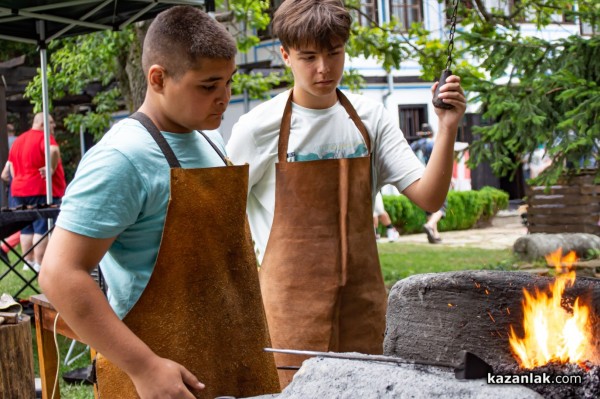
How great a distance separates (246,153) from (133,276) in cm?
99

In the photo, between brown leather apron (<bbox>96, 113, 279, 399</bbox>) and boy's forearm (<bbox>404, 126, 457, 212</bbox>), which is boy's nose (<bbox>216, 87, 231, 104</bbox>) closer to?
brown leather apron (<bbox>96, 113, 279, 399</bbox>)

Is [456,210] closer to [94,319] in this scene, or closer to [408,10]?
[408,10]

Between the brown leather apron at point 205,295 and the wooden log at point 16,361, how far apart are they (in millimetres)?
2113

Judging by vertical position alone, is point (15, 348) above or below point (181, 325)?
below

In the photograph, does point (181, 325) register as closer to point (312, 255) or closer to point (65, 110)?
point (312, 255)

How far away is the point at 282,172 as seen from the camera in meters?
2.80

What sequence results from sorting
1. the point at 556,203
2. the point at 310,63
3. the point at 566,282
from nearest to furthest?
1. the point at 566,282
2. the point at 310,63
3. the point at 556,203

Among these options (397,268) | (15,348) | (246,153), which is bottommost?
(397,268)

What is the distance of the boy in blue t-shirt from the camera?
180cm

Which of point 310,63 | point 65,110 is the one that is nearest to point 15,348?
point 310,63

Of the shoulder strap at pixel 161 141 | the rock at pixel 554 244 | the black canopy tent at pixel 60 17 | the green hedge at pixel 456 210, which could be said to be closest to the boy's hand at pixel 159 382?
the shoulder strap at pixel 161 141

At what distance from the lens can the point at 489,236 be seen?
1633cm

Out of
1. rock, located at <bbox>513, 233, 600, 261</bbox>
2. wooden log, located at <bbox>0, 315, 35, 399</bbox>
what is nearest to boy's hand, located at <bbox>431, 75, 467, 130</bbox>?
wooden log, located at <bbox>0, 315, 35, 399</bbox>

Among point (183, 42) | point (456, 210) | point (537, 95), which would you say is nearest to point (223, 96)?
point (183, 42)
